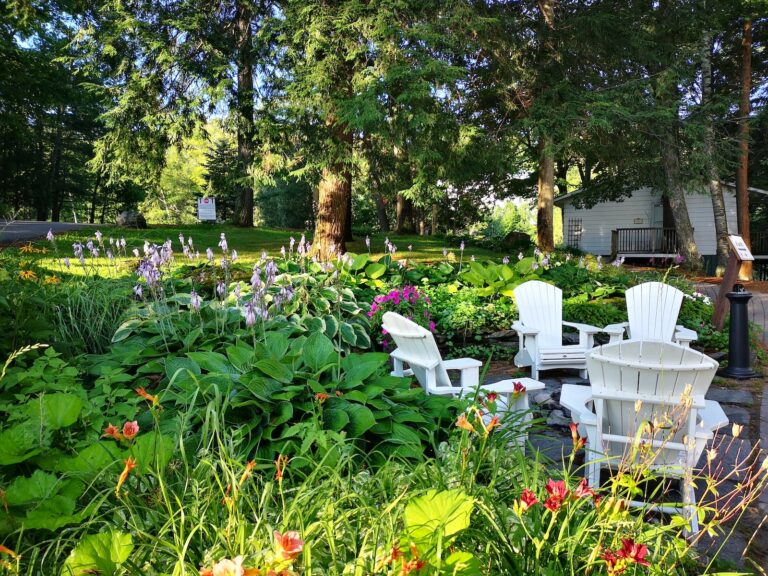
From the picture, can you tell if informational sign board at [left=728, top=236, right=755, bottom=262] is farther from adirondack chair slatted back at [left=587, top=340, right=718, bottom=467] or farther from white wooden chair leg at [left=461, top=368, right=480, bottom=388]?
white wooden chair leg at [left=461, top=368, right=480, bottom=388]

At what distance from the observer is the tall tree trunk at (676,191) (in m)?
13.6

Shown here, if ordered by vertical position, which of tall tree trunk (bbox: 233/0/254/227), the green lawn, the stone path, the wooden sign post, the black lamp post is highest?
tall tree trunk (bbox: 233/0/254/227)

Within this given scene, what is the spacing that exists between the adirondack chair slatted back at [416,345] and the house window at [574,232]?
73.9 feet

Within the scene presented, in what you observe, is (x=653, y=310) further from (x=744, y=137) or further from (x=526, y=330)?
(x=744, y=137)

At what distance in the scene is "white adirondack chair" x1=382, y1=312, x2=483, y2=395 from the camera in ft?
10.9

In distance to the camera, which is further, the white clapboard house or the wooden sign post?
the white clapboard house

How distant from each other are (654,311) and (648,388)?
313cm

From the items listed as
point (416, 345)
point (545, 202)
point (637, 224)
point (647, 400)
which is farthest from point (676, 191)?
point (647, 400)

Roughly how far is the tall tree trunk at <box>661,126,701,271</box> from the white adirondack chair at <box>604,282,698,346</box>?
31.2 ft

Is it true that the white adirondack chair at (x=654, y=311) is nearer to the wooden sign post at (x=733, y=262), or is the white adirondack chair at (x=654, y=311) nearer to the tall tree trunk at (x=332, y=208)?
the wooden sign post at (x=733, y=262)

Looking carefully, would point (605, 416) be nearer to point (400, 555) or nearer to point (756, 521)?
point (756, 521)

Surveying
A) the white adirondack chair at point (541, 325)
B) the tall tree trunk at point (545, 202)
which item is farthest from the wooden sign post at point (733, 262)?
the tall tree trunk at point (545, 202)

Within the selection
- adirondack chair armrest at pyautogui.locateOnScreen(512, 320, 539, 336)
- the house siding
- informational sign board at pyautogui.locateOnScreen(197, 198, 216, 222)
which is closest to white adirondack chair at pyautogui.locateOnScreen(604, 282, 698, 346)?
adirondack chair armrest at pyautogui.locateOnScreen(512, 320, 539, 336)

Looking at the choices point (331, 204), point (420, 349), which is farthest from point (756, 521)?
point (331, 204)
